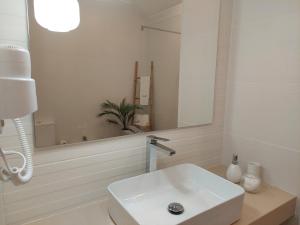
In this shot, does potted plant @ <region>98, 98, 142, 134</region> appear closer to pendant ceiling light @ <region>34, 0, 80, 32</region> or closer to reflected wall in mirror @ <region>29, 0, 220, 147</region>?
reflected wall in mirror @ <region>29, 0, 220, 147</region>

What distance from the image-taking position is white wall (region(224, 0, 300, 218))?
1103 mm

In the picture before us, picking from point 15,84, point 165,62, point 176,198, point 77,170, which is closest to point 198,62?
point 165,62

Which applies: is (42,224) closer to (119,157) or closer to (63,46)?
(119,157)

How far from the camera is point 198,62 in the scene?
1351 mm

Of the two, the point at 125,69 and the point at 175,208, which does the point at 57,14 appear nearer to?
the point at 125,69

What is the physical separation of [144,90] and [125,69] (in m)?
0.15

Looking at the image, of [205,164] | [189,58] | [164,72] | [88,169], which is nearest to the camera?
[88,169]

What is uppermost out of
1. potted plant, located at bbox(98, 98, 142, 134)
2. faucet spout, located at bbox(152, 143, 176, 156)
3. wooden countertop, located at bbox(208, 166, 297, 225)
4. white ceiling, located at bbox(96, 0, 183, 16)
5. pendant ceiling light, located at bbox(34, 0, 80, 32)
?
white ceiling, located at bbox(96, 0, 183, 16)

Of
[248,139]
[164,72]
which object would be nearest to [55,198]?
Result: [164,72]

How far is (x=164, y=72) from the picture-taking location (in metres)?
1.22

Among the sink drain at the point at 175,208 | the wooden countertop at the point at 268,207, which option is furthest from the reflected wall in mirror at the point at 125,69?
the wooden countertop at the point at 268,207

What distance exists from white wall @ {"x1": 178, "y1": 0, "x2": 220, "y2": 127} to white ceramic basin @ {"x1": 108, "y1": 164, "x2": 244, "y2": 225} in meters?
0.32

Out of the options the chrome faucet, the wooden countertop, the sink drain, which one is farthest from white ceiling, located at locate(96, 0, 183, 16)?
the wooden countertop

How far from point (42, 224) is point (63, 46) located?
718 mm
